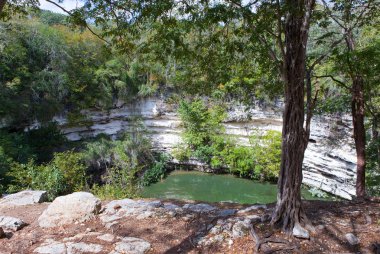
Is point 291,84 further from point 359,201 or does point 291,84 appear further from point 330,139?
point 330,139

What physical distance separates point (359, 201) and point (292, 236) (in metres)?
→ 1.71

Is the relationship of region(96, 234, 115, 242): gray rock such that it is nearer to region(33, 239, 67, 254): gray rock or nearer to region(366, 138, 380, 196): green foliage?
region(33, 239, 67, 254): gray rock

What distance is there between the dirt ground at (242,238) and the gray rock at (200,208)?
0.27 meters

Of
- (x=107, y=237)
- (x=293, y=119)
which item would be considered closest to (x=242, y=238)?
(x=293, y=119)

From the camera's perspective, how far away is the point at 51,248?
9.48ft

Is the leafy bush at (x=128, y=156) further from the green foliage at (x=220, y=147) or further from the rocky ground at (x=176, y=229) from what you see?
the rocky ground at (x=176, y=229)

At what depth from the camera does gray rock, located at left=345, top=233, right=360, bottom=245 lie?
9.21 ft

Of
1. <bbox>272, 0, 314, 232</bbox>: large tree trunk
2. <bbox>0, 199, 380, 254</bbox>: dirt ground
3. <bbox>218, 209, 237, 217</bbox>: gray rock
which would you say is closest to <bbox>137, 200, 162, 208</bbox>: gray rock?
<bbox>0, 199, 380, 254</bbox>: dirt ground

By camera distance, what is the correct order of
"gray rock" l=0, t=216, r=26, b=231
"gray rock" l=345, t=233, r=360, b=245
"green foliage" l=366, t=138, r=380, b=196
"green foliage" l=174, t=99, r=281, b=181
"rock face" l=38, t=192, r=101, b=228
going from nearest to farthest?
1. "gray rock" l=345, t=233, r=360, b=245
2. "gray rock" l=0, t=216, r=26, b=231
3. "rock face" l=38, t=192, r=101, b=228
4. "green foliage" l=366, t=138, r=380, b=196
5. "green foliage" l=174, t=99, r=281, b=181

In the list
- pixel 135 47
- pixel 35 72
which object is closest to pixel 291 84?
pixel 135 47

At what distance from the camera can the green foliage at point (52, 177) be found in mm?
6633

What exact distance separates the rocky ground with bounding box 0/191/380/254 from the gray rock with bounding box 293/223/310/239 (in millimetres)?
37

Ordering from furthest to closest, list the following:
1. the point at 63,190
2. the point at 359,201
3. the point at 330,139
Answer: the point at 330,139 → the point at 63,190 → the point at 359,201

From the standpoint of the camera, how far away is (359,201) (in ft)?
13.2
